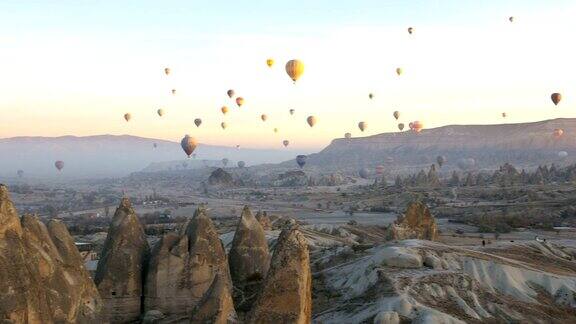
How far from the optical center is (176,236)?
21.7 metres

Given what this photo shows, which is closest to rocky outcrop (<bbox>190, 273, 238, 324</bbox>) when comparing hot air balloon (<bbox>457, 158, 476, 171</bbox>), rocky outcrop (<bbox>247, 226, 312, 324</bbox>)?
rocky outcrop (<bbox>247, 226, 312, 324</bbox>)

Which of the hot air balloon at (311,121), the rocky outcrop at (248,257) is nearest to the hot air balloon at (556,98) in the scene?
the hot air balloon at (311,121)

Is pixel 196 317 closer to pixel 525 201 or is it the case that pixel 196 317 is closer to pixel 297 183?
pixel 525 201

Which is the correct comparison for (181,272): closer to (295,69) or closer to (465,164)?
(295,69)

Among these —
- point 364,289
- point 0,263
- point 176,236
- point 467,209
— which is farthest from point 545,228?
point 0,263

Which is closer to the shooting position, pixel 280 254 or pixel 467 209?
pixel 280 254

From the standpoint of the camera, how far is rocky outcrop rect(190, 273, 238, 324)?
14.9 meters

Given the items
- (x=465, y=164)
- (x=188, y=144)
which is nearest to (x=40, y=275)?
(x=188, y=144)

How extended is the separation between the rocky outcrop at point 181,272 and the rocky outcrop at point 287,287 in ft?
23.8

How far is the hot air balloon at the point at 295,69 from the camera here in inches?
2667

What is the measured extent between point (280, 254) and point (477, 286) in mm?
15742

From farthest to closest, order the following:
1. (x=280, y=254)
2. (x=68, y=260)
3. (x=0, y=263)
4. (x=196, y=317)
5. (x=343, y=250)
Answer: (x=343, y=250), (x=68, y=260), (x=196, y=317), (x=280, y=254), (x=0, y=263)

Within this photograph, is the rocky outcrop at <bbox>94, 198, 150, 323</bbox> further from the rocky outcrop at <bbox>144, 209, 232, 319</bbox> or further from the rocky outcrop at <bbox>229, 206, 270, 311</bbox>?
the rocky outcrop at <bbox>229, 206, 270, 311</bbox>

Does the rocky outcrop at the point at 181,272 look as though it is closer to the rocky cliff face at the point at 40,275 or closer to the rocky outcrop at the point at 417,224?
the rocky cliff face at the point at 40,275
